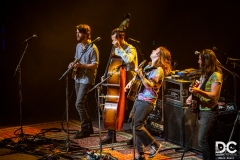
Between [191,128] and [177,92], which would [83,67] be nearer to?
[177,92]

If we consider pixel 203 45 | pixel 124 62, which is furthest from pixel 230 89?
pixel 124 62

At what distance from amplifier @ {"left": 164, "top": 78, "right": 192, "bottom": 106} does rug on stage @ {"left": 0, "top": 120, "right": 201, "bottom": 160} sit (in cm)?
72

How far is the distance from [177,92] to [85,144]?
170 cm

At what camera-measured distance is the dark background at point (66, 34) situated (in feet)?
29.5

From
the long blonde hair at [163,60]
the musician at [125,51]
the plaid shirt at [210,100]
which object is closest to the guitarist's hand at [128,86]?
the musician at [125,51]

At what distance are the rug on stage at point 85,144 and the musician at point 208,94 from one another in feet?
3.26

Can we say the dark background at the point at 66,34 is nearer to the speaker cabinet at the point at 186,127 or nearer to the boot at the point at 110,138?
the boot at the point at 110,138

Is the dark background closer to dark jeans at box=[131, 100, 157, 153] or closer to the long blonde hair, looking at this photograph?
dark jeans at box=[131, 100, 157, 153]

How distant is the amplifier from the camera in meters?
6.20

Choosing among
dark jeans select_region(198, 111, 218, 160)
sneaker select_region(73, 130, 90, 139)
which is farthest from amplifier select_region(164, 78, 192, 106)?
sneaker select_region(73, 130, 90, 139)

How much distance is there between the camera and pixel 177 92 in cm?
638

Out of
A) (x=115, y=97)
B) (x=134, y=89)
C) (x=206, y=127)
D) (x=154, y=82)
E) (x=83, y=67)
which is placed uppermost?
(x=83, y=67)

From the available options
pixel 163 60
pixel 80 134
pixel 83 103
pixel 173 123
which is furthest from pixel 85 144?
pixel 163 60

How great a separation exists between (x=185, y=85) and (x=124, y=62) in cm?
106
